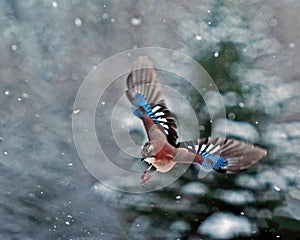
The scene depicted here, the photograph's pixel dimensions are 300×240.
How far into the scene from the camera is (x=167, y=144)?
1396mm

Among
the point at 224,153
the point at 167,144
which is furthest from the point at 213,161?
the point at 167,144

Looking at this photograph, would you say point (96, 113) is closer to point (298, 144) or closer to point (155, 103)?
point (155, 103)

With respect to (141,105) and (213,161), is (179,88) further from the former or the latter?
(213,161)

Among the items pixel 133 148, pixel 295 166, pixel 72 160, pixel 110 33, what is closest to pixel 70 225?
pixel 72 160

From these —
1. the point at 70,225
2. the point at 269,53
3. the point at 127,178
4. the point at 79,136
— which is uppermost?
the point at 269,53

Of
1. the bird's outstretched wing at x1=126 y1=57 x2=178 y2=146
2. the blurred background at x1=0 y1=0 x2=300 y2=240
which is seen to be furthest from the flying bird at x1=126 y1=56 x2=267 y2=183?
the blurred background at x1=0 y1=0 x2=300 y2=240

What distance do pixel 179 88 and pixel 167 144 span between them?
0.30 metres

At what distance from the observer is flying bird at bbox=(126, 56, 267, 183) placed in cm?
137

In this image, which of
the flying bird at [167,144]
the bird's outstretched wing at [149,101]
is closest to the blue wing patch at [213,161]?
the flying bird at [167,144]

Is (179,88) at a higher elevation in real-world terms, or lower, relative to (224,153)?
higher

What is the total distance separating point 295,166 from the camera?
59.8 inches

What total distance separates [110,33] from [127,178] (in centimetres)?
55

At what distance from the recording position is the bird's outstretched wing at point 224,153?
1.37 m

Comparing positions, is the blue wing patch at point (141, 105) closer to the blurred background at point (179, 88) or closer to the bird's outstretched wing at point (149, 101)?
the bird's outstretched wing at point (149, 101)
